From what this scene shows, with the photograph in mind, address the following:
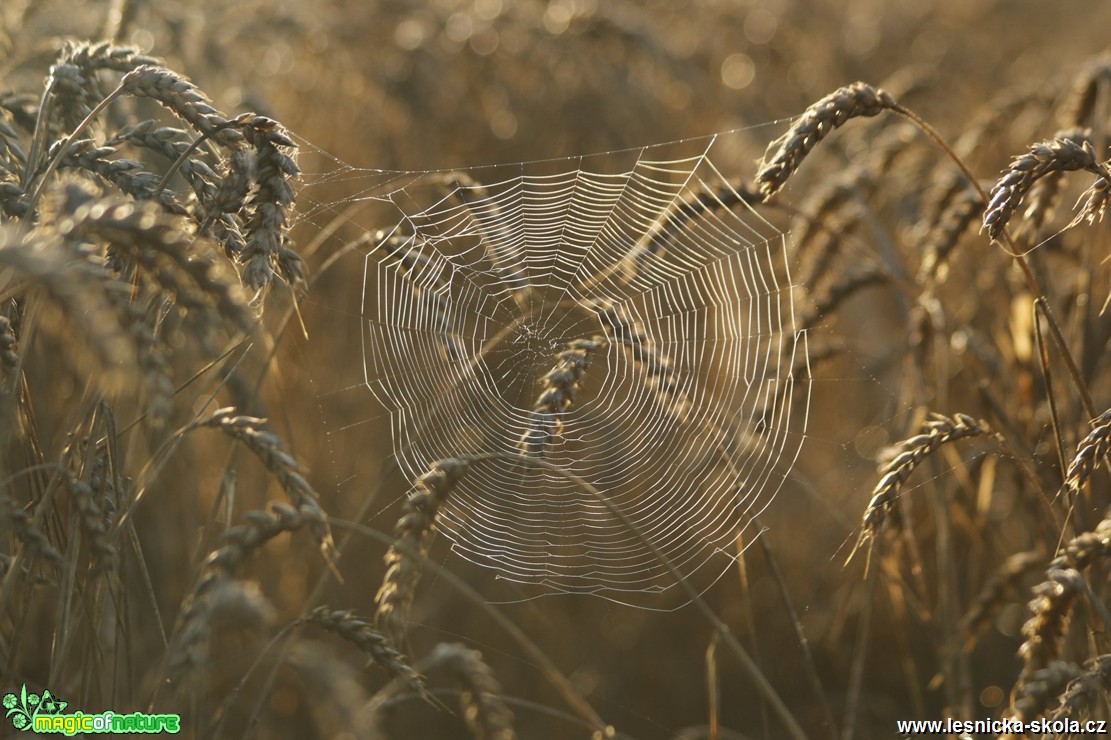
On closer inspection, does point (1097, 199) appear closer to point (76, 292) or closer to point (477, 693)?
point (477, 693)

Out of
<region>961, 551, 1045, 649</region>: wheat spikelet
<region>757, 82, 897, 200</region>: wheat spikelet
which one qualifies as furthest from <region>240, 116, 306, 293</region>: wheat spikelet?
<region>961, 551, 1045, 649</region>: wheat spikelet

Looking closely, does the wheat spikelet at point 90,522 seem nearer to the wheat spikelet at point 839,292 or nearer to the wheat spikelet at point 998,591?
the wheat spikelet at point 839,292

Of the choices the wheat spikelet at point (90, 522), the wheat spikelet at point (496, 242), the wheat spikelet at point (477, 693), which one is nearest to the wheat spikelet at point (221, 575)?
the wheat spikelet at point (90, 522)

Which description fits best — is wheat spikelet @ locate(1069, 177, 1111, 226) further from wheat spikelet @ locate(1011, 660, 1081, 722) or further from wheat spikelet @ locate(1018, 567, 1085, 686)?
wheat spikelet @ locate(1011, 660, 1081, 722)

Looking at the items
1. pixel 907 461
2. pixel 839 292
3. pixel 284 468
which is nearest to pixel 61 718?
pixel 284 468

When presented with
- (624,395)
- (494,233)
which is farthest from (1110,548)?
(624,395)

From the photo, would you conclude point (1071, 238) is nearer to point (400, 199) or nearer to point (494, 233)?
point (494, 233)
